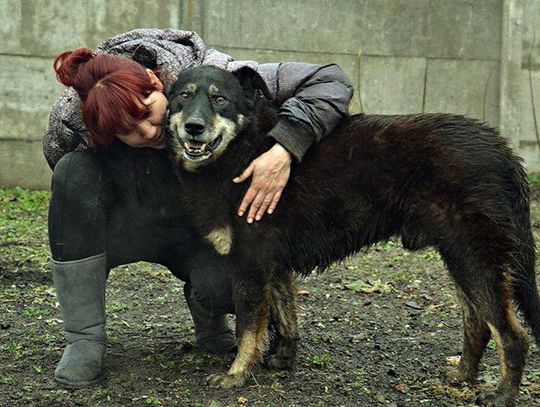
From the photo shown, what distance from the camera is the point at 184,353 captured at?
4.19 metres

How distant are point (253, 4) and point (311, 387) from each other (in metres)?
5.49

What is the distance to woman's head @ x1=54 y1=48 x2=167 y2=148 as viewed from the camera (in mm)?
3514

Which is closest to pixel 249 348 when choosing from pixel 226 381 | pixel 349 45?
pixel 226 381

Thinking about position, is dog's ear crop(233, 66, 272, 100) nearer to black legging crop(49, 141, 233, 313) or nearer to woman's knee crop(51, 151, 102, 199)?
black legging crop(49, 141, 233, 313)

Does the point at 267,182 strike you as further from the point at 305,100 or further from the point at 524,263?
the point at 524,263

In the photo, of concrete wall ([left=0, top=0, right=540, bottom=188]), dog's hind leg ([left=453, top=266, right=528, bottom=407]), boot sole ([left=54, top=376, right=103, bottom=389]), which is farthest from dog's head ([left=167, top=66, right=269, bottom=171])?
concrete wall ([left=0, top=0, right=540, bottom=188])

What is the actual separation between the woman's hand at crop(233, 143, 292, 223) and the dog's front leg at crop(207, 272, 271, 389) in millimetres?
285

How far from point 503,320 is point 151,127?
5.40 feet

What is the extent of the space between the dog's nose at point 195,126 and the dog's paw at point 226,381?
1.05 metres

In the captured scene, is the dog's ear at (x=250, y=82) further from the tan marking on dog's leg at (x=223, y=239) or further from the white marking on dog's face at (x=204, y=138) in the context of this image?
the tan marking on dog's leg at (x=223, y=239)

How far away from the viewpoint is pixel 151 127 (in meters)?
3.76

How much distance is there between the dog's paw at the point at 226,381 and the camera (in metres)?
3.76

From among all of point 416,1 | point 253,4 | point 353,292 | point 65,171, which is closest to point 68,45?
point 253,4

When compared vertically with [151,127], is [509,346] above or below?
below
